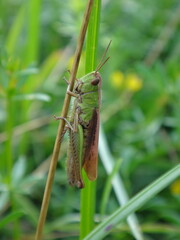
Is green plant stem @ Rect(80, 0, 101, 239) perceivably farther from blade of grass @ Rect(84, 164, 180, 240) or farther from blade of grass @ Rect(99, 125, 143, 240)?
blade of grass @ Rect(99, 125, 143, 240)

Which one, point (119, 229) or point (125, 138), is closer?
point (119, 229)

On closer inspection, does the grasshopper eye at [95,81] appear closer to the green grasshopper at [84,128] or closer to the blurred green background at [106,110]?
the green grasshopper at [84,128]

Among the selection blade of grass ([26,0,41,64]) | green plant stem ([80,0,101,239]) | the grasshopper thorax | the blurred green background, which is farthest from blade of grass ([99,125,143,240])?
blade of grass ([26,0,41,64])

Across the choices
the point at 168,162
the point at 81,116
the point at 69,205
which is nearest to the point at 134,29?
the point at 168,162

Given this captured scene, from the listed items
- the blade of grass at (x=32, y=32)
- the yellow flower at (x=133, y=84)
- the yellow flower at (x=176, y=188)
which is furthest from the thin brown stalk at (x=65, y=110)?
the yellow flower at (x=133, y=84)

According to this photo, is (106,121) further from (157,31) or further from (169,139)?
(157,31)

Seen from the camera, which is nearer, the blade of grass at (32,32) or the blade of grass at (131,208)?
the blade of grass at (131,208)
